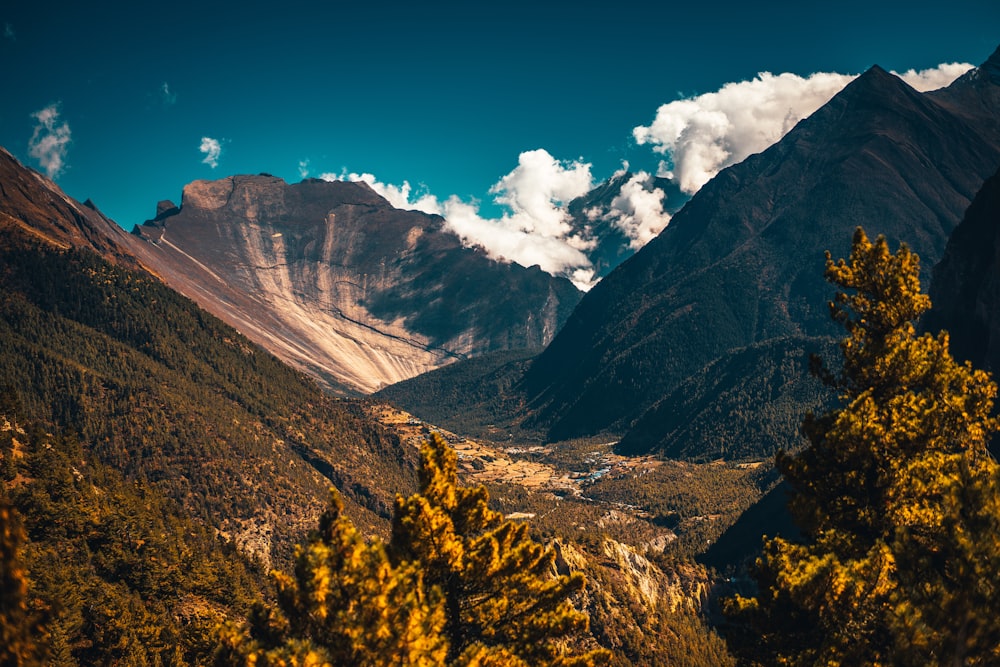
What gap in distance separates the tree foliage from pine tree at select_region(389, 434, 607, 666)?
42 millimetres

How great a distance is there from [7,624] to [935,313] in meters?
212

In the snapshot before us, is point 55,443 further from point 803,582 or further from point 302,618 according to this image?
point 803,582

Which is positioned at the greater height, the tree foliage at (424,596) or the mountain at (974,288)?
the mountain at (974,288)

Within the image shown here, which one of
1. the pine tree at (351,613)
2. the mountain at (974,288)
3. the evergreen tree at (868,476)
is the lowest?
the pine tree at (351,613)

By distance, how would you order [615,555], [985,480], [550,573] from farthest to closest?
[615,555] < [550,573] < [985,480]

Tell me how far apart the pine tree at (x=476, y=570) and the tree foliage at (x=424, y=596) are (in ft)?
0.14

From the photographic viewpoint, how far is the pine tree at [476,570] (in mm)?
23734

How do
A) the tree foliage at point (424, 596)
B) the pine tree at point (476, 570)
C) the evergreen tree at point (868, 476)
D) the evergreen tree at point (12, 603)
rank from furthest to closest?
1. the pine tree at point (476, 570)
2. the evergreen tree at point (868, 476)
3. the tree foliage at point (424, 596)
4. the evergreen tree at point (12, 603)

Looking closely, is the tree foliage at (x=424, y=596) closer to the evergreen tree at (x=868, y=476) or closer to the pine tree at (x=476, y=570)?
the pine tree at (x=476, y=570)

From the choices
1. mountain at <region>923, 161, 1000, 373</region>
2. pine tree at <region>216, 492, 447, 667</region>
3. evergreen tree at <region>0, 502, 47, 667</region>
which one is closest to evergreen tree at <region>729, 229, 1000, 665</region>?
Result: pine tree at <region>216, 492, 447, 667</region>

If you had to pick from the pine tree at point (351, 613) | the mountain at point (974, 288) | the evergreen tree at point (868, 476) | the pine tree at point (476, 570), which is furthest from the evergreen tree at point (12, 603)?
the mountain at point (974, 288)

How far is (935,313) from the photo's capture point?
176 meters

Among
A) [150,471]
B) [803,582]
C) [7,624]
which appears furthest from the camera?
[150,471]

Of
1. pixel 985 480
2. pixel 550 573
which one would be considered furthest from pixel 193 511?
pixel 985 480
